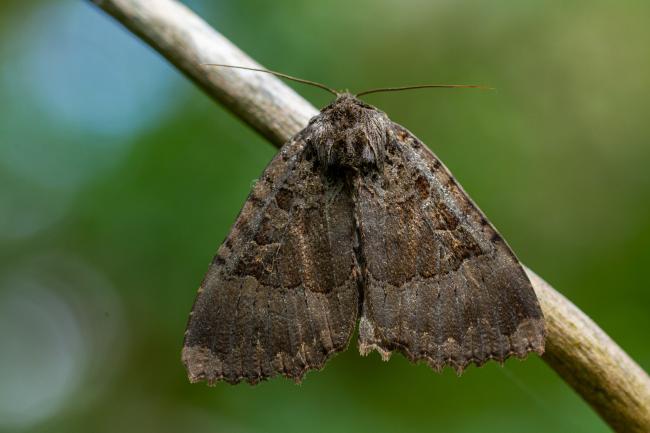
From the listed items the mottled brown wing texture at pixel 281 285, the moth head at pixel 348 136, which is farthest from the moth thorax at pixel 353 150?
the mottled brown wing texture at pixel 281 285

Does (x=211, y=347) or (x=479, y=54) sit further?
(x=479, y=54)

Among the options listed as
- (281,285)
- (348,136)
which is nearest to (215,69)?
(348,136)

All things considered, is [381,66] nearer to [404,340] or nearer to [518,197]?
[518,197]

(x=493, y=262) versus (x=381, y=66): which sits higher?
(x=381, y=66)

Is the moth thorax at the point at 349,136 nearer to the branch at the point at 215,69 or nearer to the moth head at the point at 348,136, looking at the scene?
the moth head at the point at 348,136

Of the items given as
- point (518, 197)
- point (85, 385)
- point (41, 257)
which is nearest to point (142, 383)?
point (85, 385)

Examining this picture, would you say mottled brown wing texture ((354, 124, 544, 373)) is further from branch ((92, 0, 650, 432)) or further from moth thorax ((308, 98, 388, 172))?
branch ((92, 0, 650, 432))

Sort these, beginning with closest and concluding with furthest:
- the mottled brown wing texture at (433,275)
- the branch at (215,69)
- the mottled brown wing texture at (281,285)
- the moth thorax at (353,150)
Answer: the mottled brown wing texture at (433,275)
the mottled brown wing texture at (281,285)
the moth thorax at (353,150)
the branch at (215,69)

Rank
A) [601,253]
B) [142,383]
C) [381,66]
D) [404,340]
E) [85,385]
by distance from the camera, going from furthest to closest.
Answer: [85,385] < [142,383] < [381,66] < [601,253] < [404,340]

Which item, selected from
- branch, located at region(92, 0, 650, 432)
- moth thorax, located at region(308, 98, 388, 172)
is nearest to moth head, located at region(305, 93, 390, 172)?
moth thorax, located at region(308, 98, 388, 172)
